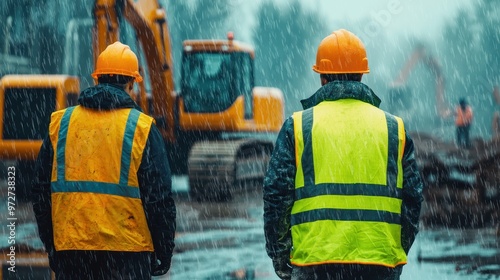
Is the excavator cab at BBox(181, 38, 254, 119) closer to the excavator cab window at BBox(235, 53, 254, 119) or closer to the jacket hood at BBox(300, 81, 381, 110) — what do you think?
the excavator cab window at BBox(235, 53, 254, 119)

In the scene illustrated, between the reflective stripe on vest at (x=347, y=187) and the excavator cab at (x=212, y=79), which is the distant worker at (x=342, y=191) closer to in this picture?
the reflective stripe on vest at (x=347, y=187)

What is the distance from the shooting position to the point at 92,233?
406 centimetres

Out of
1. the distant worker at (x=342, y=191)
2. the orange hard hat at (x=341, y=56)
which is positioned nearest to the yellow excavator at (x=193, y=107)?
the orange hard hat at (x=341, y=56)

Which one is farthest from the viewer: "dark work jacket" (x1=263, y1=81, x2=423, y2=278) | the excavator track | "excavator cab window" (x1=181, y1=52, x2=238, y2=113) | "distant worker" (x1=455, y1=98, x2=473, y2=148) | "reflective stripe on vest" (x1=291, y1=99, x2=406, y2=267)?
"distant worker" (x1=455, y1=98, x2=473, y2=148)

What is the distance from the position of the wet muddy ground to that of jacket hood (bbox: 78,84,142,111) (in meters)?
4.17

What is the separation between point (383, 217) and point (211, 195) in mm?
13071

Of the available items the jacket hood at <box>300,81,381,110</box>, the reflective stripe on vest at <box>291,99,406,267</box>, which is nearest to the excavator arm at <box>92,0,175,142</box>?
the jacket hood at <box>300,81,381,110</box>

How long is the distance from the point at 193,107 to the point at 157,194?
12.9 m

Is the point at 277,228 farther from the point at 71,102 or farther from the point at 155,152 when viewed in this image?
the point at 71,102

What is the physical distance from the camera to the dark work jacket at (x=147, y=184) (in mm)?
4121

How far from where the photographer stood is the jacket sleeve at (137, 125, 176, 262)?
4.11 meters

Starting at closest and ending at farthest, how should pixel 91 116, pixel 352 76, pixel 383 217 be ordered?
pixel 383 217 → pixel 352 76 → pixel 91 116

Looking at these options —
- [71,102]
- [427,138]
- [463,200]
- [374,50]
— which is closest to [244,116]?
[71,102]

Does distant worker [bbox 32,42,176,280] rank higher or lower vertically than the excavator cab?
higher
